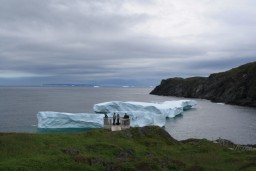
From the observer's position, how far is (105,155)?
884 inches

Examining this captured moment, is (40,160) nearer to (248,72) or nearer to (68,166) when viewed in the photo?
(68,166)

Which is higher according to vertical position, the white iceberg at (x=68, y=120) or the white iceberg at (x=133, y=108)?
the white iceberg at (x=133, y=108)

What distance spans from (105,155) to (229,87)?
12375 centimetres

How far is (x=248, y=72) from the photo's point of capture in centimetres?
13412

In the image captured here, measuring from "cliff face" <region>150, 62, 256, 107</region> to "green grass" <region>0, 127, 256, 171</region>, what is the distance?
93.7 metres

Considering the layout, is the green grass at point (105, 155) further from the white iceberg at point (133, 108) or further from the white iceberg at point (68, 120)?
the white iceberg at point (133, 108)

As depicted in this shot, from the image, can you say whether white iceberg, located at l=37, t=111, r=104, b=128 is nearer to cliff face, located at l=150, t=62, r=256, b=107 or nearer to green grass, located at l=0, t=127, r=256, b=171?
green grass, located at l=0, t=127, r=256, b=171

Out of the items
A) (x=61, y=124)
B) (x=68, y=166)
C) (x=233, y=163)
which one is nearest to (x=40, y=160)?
(x=68, y=166)

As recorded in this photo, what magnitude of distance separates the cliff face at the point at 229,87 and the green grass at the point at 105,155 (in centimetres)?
9368

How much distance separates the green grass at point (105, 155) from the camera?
64.2ft

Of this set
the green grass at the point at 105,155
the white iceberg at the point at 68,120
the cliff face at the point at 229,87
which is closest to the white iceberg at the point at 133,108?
the white iceberg at the point at 68,120

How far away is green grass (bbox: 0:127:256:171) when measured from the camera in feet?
64.2

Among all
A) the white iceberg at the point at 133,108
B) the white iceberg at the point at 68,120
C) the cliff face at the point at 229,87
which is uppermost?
the cliff face at the point at 229,87

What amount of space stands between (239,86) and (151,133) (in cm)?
10601
